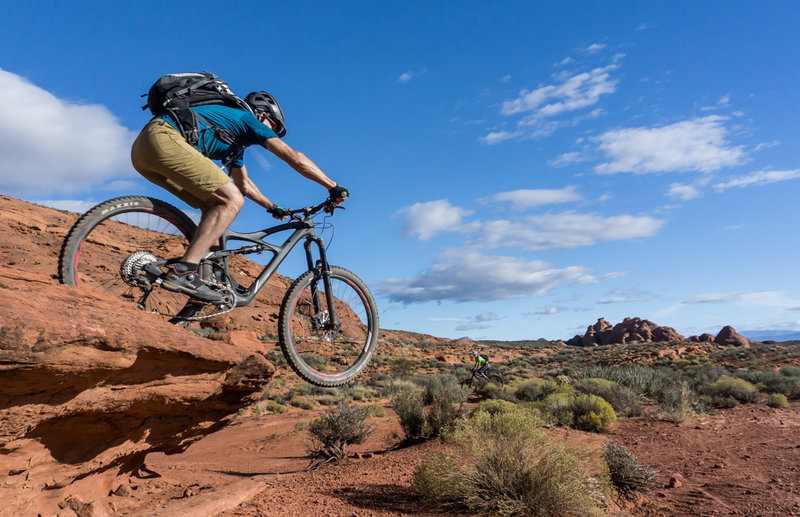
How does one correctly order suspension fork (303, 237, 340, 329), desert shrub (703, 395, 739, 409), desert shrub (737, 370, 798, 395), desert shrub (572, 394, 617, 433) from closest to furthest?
suspension fork (303, 237, 340, 329) < desert shrub (572, 394, 617, 433) < desert shrub (703, 395, 739, 409) < desert shrub (737, 370, 798, 395)

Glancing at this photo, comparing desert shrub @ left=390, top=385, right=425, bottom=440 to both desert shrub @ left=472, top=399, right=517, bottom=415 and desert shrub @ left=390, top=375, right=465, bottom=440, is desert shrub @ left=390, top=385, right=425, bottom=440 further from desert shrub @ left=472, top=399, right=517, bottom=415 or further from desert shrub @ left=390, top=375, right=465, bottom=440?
desert shrub @ left=472, top=399, right=517, bottom=415

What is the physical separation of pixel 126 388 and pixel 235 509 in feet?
11.2

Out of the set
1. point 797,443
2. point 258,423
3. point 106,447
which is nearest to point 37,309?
point 106,447

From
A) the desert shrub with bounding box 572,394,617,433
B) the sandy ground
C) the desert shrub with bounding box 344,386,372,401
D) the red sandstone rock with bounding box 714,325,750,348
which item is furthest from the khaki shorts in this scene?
the red sandstone rock with bounding box 714,325,750,348

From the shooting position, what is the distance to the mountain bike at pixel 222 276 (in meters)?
3.58

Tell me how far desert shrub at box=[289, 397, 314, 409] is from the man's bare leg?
1790 cm

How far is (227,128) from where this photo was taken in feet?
12.8

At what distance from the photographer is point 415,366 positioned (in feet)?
117

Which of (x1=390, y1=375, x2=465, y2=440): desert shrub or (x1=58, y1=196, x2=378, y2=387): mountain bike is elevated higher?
(x1=58, y1=196, x2=378, y2=387): mountain bike

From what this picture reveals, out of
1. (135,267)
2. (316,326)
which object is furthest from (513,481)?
(135,267)

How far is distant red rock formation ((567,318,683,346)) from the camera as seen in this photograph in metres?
82.4

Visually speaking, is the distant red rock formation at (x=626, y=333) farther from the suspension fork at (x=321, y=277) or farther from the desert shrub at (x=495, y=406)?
the suspension fork at (x=321, y=277)

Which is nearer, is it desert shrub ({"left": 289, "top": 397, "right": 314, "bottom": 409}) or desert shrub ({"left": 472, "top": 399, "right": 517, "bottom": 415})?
desert shrub ({"left": 472, "top": 399, "right": 517, "bottom": 415})

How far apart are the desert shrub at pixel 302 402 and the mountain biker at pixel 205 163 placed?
702 inches
